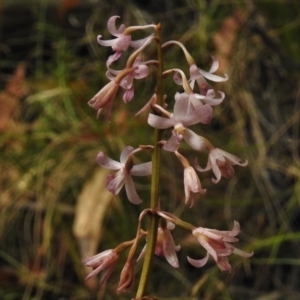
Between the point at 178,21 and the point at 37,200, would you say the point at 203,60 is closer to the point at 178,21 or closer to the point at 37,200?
the point at 178,21

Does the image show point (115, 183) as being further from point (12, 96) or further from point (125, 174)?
point (12, 96)

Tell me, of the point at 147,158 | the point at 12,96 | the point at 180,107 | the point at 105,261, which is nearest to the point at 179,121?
the point at 180,107

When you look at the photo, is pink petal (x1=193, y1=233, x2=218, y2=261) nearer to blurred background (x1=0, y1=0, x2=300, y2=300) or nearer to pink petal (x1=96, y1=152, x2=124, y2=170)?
pink petal (x1=96, y1=152, x2=124, y2=170)

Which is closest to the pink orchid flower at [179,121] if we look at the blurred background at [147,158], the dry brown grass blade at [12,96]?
the blurred background at [147,158]

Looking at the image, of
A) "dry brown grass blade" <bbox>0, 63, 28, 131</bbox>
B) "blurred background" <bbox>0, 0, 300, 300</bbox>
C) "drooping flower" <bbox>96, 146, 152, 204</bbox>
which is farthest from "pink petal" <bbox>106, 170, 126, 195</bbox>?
"dry brown grass blade" <bbox>0, 63, 28, 131</bbox>

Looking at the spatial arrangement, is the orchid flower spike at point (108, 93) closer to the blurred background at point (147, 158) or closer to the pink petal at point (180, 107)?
the pink petal at point (180, 107)

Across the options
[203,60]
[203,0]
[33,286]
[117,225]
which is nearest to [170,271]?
[117,225]
